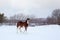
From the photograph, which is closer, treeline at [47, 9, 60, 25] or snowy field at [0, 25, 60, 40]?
snowy field at [0, 25, 60, 40]

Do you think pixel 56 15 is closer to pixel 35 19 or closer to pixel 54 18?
pixel 54 18

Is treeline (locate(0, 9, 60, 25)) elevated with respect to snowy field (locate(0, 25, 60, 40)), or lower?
elevated

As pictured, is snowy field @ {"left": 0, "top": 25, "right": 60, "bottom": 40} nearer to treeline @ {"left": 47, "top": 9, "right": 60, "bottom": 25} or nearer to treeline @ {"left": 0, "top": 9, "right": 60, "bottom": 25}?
treeline @ {"left": 0, "top": 9, "right": 60, "bottom": 25}

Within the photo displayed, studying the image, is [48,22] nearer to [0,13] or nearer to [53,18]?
[53,18]

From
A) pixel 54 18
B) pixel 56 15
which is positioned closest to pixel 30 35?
pixel 54 18

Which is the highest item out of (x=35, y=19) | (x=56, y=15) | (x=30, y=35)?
(x=56, y=15)

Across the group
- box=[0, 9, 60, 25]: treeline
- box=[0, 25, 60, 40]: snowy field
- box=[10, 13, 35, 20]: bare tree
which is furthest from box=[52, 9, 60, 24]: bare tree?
box=[0, 25, 60, 40]: snowy field

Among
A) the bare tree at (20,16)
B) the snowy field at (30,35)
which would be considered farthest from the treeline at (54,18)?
the snowy field at (30,35)

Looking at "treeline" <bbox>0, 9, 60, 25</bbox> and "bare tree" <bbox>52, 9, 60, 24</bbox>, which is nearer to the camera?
"treeline" <bbox>0, 9, 60, 25</bbox>

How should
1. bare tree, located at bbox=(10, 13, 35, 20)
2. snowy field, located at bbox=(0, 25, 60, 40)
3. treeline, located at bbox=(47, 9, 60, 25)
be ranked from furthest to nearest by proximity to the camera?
treeline, located at bbox=(47, 9, 60, 25) → bare tree, located at bbox=(10, 13, 35, 20) → snowy field, located at bbox=(0, 25, 60, 40)

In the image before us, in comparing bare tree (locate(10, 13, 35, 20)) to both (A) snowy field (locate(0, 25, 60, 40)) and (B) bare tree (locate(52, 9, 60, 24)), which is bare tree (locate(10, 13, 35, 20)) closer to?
(B) bare tree (locate(52, 9, 60, 24))

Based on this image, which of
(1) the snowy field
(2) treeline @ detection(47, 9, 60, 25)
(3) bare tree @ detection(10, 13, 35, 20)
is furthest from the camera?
(2) treeline @ detection(47, 9, 60, 25)

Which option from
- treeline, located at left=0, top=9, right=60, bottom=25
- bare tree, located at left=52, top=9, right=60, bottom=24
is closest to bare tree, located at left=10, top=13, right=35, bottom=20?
treeline, located at left=0, top=9, right=60, bottom=25

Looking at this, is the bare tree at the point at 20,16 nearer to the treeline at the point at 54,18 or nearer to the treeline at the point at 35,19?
the treeline at the point at 35,19
